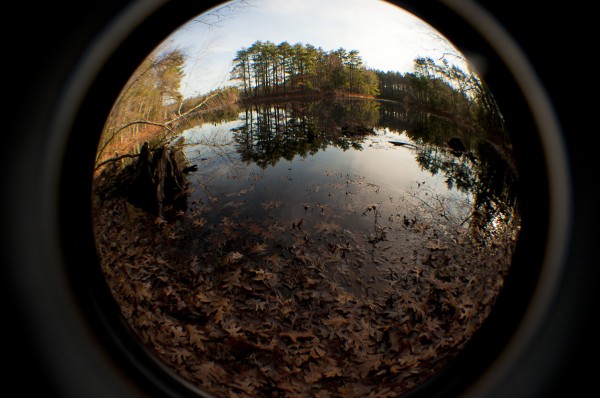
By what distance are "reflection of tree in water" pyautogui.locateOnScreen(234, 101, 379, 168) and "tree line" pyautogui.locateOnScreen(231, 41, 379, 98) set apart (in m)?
1.70

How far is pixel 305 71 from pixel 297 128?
23.1 ft

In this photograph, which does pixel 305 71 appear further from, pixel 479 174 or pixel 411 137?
pixel 479 174

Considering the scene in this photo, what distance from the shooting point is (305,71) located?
2156 centimetres

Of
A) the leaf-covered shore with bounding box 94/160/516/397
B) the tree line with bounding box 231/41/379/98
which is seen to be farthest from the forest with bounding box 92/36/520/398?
the tree line with bounding box 231/41/379/98

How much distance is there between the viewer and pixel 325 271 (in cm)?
446

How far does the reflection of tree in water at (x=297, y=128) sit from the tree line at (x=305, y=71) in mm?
1704

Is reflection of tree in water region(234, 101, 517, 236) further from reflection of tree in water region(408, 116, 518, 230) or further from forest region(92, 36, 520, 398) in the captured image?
forest region(92, 36, 520, 398)

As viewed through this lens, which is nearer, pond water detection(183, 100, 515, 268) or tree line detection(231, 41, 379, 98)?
pond water detection(183, 100, 515, 268)

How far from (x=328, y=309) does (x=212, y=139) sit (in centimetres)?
1002

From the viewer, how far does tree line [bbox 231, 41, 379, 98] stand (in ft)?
58.0

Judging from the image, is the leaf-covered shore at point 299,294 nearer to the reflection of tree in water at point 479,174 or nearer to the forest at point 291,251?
the forest at point 291,251

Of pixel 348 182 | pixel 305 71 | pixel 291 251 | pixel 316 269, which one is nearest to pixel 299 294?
pixel 316 269
